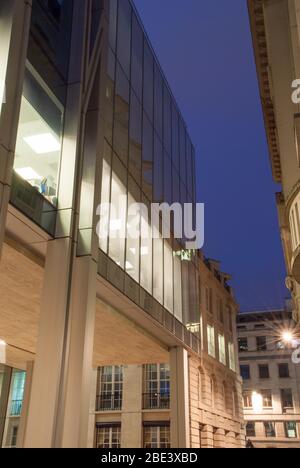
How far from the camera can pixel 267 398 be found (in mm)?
63438

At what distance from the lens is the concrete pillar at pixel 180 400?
2422cm

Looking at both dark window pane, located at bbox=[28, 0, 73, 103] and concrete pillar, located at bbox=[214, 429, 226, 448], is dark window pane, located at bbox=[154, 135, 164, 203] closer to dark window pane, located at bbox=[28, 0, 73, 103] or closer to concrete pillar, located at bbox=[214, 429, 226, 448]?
dark window pane, located at bbox=[28, 0, 73, 103]

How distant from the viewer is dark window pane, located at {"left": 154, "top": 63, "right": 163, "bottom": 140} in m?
26.2

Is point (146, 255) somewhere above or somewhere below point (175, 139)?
below

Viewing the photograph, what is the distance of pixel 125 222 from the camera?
19.9m

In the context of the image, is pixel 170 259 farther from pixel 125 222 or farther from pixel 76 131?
pixel 76 131

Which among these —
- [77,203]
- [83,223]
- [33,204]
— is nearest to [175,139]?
[77,203]

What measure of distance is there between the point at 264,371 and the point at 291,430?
9077mm

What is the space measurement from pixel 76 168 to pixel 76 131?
1.32 m

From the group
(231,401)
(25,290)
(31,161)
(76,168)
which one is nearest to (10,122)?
(31,161)

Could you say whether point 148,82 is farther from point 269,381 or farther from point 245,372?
point 245,372

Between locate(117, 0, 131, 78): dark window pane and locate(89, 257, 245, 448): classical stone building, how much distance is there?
18.5 metres

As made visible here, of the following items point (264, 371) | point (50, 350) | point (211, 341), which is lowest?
point (50, 350)
